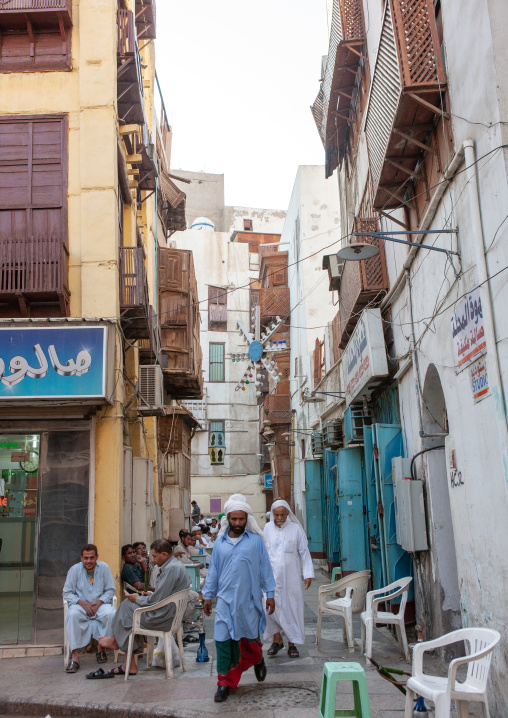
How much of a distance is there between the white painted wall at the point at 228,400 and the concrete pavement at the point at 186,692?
28.0 metres

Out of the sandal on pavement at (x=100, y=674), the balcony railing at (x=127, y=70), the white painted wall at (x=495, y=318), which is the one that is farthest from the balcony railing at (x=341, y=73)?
the sandal on pavement at (x=100, y=674)

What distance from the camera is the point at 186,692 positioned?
6.44m

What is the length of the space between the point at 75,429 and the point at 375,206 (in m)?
5.12

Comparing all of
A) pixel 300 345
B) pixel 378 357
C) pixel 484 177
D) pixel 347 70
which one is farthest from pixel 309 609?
pixel 300 345

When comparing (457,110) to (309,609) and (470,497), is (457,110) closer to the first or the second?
(470,497)

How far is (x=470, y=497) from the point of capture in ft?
21.1

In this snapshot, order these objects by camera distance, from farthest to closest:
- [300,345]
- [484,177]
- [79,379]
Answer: [300,345] < [79,379] < [484,177]

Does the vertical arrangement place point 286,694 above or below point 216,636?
below

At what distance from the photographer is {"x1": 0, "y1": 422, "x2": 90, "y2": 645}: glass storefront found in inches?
353

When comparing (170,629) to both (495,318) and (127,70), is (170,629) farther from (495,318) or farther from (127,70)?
(127,70)

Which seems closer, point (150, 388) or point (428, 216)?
point (428, 216)

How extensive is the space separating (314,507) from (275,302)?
12.2 meters

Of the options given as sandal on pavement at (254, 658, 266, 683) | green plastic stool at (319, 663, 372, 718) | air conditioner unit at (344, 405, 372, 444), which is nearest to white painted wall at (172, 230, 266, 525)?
air conditioner unit at (344, 405, 372, 444)

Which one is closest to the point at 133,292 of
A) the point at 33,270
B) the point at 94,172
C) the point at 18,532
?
the point at 33,270
